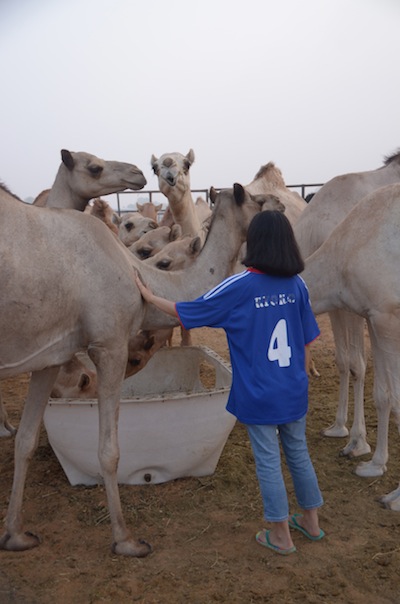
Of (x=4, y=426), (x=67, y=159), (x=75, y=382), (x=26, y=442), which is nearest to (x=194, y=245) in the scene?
(x=67, y=159)

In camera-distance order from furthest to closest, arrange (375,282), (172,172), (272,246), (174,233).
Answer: (172,172)
(174,233)
(375,282)
(272,246)

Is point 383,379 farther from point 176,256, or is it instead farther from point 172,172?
point 172,172

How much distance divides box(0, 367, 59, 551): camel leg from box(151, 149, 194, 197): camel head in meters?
4.78

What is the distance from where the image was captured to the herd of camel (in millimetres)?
3711

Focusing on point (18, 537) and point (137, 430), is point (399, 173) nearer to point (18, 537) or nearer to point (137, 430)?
point (137, 430)

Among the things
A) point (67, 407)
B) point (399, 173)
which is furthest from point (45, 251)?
point (399, 173)

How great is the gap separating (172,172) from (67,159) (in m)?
3.30

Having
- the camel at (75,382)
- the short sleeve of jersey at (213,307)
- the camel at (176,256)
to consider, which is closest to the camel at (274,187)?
the camel at (176,256)

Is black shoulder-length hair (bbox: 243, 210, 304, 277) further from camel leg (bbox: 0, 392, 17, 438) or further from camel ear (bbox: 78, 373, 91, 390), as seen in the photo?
camel leg (bbox: 0, 392, 17, 438)

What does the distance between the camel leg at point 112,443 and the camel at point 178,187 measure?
4.57 meters

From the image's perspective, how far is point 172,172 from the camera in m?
8.58

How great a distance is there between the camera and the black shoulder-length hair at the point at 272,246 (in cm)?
368

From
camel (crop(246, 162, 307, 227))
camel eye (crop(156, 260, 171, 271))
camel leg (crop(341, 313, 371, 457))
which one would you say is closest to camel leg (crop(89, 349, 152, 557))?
camel eye (crop(156, 260, 171, 271))

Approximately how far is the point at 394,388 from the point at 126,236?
5042mm
